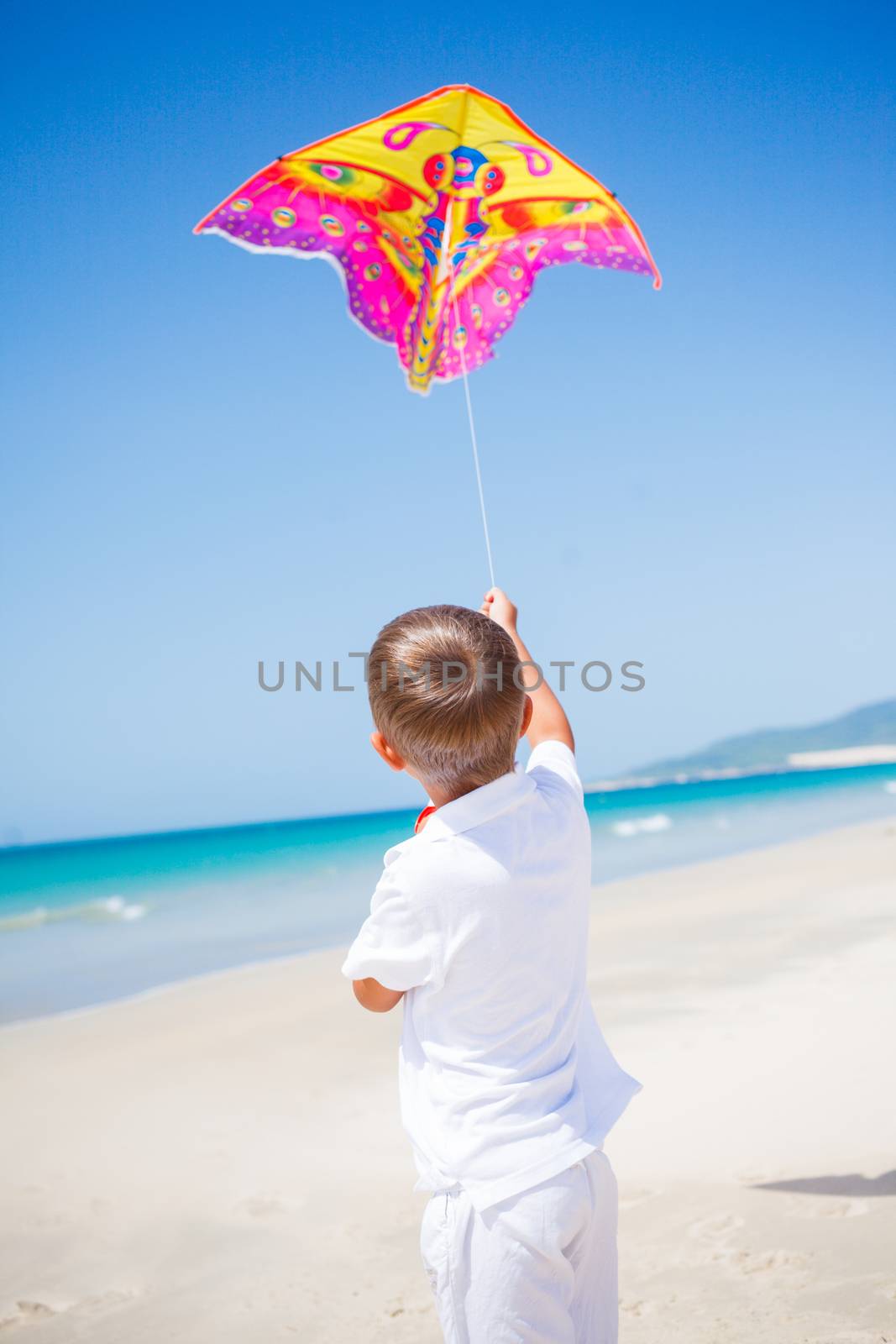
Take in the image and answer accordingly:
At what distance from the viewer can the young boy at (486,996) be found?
4.63ft

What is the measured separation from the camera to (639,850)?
21.1 meters

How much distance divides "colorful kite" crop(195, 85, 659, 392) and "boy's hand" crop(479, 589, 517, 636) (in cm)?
128

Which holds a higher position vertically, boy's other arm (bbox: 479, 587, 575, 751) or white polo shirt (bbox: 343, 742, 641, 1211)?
boy's other arm (bbox: 479, 587, 575, 751)

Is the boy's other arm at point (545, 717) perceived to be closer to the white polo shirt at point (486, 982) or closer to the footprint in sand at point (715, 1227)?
the white polo shirt at point (486, 982)

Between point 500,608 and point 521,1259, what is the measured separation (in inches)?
48.1

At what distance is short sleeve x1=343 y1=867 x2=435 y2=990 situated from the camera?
1.42 meters

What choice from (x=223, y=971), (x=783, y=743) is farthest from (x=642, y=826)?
(x=783, y=743)

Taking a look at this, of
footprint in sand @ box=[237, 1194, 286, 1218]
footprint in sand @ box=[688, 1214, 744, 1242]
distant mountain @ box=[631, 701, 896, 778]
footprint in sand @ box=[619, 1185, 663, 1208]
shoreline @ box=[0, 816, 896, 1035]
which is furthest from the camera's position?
distant mountain @ box=[631, 701, 896, 778]

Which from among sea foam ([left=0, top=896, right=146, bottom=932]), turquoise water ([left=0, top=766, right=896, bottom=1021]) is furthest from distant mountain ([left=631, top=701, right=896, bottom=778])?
sea foam ([left=0, top=896, right=146, bottom=932])

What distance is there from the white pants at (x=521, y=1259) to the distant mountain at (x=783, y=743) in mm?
85332

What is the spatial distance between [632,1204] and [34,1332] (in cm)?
198

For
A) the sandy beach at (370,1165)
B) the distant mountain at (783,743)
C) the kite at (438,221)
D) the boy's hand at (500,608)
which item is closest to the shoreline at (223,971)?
the sandy beach at (370,1165)

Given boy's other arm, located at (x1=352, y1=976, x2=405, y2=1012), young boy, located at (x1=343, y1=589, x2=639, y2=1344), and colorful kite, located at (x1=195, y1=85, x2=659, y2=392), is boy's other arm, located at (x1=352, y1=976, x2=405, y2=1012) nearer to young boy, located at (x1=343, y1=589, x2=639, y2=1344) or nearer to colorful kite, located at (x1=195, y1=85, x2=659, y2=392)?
young boy, located at (x1=343, y1=589, x2=639, y2=1344)

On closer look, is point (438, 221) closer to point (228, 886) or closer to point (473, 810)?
point (473, 810)
